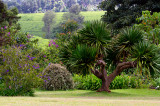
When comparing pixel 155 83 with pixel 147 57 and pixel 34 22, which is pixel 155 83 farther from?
pixel 34 22

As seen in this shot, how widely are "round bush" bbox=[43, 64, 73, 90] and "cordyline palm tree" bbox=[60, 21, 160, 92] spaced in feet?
8.66

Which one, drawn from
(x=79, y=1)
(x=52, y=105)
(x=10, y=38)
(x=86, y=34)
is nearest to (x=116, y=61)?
(x=86, y=34)

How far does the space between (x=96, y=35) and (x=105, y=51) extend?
71 cm

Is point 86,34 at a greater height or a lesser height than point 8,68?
greater

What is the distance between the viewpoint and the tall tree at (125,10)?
23.6 meters

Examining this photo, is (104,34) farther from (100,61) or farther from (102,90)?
(102,90)

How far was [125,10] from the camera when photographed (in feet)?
85.5

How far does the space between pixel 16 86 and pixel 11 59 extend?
3.47 ft

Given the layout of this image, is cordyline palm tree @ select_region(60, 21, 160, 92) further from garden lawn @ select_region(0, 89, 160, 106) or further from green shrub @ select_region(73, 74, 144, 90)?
green shrub @ select_region(73, 74, 144, 90)

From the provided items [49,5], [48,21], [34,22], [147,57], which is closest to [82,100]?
[147,57]

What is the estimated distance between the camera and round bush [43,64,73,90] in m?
12.9

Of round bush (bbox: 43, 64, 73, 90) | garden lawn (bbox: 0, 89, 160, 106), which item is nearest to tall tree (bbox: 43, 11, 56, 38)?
round bush (bbox: 43, 64, 73, 90)

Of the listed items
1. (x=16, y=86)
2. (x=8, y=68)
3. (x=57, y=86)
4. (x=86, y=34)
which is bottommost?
(x=57, y=86)

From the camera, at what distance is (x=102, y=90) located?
10781 millimetres
